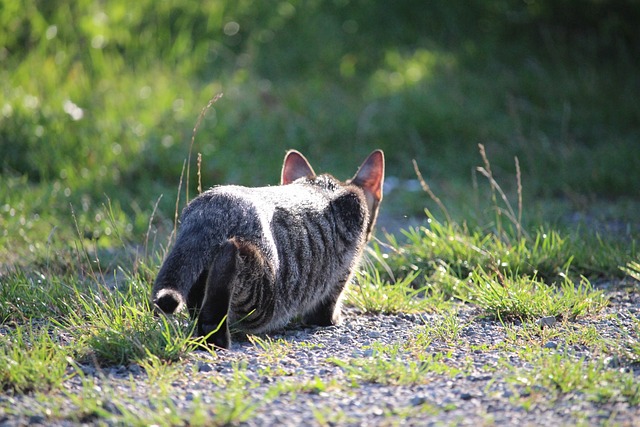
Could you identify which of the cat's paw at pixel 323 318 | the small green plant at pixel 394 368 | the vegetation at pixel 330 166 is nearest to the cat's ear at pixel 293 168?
the vegetation at pixel 330 166

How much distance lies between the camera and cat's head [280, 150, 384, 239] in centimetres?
488

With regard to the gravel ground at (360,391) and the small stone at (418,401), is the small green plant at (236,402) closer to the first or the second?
the gravel ground at (360,391)

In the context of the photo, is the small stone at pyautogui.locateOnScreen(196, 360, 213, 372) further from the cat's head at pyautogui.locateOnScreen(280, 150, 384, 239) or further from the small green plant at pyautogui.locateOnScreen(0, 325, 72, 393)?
the cat's head at pyautogui.locateOnScreen(280, 150, 384, 239)

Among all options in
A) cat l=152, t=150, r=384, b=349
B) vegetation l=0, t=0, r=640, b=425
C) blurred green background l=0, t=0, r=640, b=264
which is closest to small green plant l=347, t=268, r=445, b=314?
vegetation l=0, t=0, r=640, b=425

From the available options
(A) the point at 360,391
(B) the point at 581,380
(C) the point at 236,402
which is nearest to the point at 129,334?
(C) the point at 236,402

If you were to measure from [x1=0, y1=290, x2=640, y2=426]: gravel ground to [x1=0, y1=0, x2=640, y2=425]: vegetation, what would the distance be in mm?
28

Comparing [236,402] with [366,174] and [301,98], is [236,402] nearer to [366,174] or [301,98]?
[366,174]

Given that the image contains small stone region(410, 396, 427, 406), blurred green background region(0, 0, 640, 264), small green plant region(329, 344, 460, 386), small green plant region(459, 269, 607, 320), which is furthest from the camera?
blurred green background region(0, 0, 640, 264)

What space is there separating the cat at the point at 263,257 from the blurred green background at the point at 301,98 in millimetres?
1876

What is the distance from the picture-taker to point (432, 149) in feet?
26.9

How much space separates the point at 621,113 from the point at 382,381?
6.14m

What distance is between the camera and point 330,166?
769 centimetres

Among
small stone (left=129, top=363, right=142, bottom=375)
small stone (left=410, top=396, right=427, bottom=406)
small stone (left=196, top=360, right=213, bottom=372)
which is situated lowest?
small stone (left=410, top=396, right=427, bottom=406)

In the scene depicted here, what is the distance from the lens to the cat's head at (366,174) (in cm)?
488
